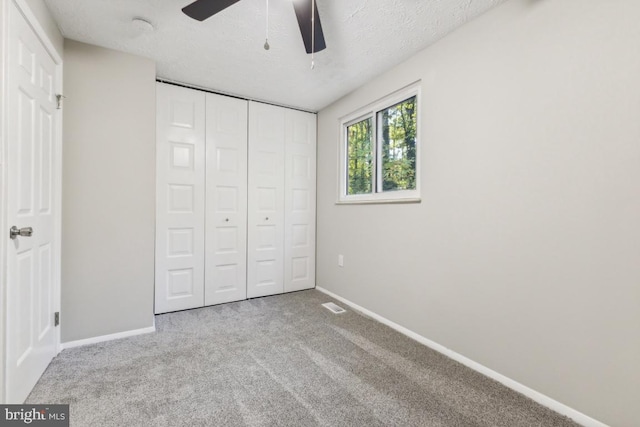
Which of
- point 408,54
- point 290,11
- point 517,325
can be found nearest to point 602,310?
point 517,325

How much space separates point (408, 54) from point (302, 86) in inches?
42.0

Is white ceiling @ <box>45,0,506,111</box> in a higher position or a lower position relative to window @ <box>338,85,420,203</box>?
higher

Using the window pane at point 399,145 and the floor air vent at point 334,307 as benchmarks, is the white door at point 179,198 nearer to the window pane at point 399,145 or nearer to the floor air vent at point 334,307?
the floor air vent at point 334,307

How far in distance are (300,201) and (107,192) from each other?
77.4 inches

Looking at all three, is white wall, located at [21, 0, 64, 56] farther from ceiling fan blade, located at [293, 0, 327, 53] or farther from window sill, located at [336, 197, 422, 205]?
window sill, located at [336, 197, 422, 205]

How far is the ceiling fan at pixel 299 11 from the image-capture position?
57.1 inches

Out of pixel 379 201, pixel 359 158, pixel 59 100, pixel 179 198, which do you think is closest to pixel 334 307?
pixel 379 201

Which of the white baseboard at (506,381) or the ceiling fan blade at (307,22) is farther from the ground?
the ceiling fan blade at (307,22)

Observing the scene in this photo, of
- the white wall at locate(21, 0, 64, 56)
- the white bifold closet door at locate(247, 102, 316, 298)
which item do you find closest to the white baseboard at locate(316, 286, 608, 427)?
the white bifold closet door at locate(247, 102, 316, 298)

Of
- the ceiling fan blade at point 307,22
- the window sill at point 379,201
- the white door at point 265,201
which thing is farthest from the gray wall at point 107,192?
the window sill at point 379,201

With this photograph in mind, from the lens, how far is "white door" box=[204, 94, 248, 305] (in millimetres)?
3072

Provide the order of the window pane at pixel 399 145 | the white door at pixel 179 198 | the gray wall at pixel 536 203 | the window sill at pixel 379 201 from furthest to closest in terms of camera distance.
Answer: the white door at pixel 179 198 → the window pane at pixel 399 145 → the window sill at pixel 379 201 → the gray wall at pixel 536 203

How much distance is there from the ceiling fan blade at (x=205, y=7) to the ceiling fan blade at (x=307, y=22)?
0.32 metres

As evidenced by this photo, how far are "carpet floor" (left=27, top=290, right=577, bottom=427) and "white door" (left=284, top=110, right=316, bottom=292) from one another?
115 centimetres
